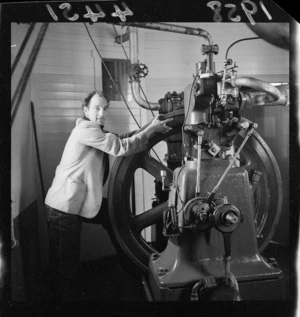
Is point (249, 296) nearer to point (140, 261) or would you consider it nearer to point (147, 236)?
point (140, 261)

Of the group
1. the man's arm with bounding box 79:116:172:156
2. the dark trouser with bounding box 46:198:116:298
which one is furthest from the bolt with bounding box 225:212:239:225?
the dark trouser with bounding box 46:198:116:298

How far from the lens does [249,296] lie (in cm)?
148

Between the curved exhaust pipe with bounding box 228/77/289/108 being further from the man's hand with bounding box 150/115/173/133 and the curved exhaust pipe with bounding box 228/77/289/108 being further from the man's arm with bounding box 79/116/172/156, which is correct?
the man's arm with bounding box 79/116/172/156

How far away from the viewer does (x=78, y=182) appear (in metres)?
1.61

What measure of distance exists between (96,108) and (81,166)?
0.34 metres

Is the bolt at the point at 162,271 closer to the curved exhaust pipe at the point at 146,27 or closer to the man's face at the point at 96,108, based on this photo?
the man's face at the point at 96,108

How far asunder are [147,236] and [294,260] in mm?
1074

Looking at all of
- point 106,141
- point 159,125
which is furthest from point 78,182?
point 159,125

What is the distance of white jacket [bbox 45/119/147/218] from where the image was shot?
1.60m

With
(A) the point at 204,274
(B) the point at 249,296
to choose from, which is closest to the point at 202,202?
(A) the point at 204,274

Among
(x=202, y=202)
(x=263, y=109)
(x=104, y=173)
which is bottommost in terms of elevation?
(x=202, y=202)

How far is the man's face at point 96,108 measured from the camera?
5.42 feet

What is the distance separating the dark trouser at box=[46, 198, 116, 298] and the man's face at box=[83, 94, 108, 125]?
0.56 metres

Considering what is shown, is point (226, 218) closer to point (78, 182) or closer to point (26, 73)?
point (78, 182)
